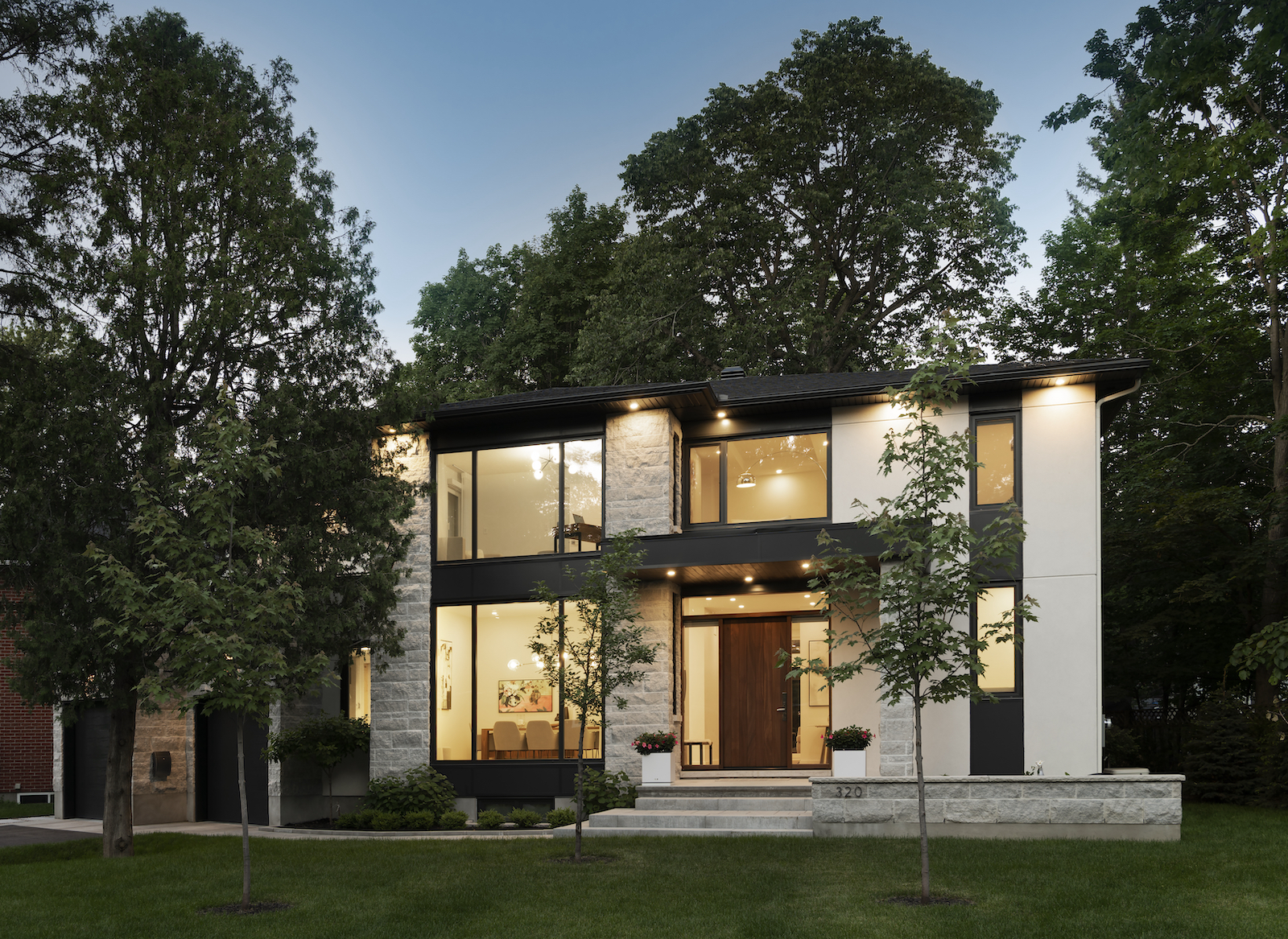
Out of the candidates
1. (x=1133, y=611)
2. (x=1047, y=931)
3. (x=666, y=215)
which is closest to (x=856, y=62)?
(x=666, y=215)

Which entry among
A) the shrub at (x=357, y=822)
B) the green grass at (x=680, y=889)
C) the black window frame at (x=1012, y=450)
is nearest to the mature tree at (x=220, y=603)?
the green grass at (x=680, y=889)

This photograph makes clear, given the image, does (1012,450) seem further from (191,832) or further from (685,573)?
(191,832)

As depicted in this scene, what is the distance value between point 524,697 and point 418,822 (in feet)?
7.73

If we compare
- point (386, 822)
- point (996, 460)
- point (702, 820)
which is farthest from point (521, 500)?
point (996, 460)

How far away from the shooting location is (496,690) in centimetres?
1628

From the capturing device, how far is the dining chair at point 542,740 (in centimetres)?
1584

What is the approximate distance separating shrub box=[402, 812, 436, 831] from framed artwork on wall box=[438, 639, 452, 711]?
1733 mm

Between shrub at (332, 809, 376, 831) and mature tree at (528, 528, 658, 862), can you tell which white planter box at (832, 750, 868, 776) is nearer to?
mature tree at (528, 528, 658, 862)

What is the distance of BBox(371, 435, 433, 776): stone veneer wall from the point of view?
16.2 m

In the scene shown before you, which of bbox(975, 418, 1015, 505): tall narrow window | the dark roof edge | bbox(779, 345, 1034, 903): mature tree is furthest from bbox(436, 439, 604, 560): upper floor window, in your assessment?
bbox(779, 345, 1034, 903): mature tree

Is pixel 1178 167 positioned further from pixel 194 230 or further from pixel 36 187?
pixel 36 187

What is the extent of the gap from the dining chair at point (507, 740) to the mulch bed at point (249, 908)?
22.6ft

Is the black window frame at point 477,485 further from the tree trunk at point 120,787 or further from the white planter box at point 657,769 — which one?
the tree trunk at point 120,787

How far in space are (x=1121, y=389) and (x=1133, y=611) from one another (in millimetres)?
8742
